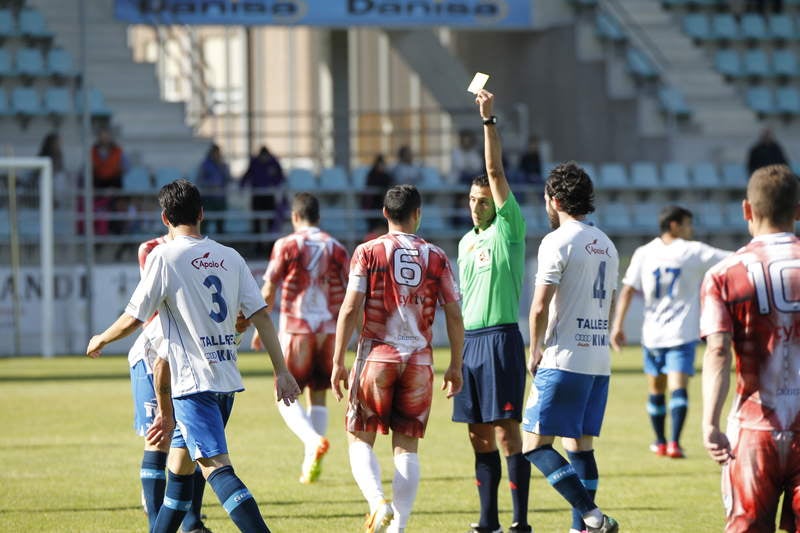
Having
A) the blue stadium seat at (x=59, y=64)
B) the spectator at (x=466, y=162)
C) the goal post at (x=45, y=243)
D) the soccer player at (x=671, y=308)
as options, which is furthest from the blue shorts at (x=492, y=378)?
the blue stadium seat at (x=59, y=64)

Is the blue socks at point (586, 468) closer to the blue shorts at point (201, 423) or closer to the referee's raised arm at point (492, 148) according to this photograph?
the referee's raised arm at point (492, 148)

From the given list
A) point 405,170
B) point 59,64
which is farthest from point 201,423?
point 59,64

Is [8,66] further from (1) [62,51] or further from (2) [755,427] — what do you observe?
(2) [755,427]

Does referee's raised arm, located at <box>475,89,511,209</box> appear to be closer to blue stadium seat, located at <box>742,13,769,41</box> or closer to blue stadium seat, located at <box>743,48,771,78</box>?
blue stadium seat, located at <box>743,48,771,78</box>

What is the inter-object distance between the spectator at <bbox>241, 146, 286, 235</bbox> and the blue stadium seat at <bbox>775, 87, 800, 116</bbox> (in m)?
11.9

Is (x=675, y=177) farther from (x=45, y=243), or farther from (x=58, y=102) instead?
(x=45, y=243)

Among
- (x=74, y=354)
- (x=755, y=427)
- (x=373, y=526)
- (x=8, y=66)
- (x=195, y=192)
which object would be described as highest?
(x=8, y=66)

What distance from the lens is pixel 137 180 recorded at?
23.9 meters

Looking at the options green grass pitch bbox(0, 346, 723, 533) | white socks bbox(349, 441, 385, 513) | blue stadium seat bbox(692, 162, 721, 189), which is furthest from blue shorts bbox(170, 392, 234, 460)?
blue stadium seat bbox(692, 162, 721, 189)

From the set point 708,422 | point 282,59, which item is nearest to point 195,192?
point 708,422

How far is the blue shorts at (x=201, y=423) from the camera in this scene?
6.34 meters

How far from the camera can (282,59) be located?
4534 centimetres

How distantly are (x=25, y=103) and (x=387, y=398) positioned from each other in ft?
64.6

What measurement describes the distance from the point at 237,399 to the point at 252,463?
15.9 feet
